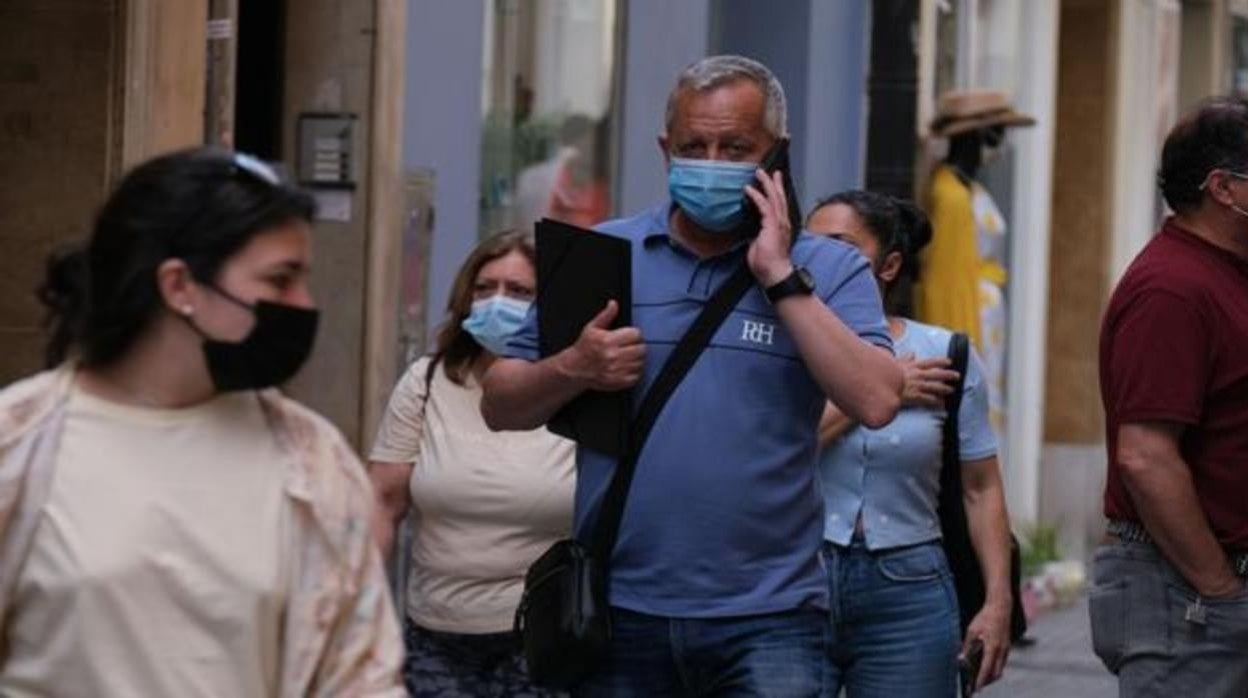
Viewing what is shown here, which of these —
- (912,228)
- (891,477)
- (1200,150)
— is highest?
(1200,150)

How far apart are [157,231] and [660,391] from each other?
6.31ft

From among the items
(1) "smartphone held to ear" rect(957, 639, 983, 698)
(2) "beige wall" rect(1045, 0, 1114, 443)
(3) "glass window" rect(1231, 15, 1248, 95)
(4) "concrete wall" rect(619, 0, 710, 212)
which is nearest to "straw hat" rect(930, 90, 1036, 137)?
(4) "concrete wall" rect(619, 0, 710, 212)

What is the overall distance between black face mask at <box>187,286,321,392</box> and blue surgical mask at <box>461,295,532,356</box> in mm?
3056

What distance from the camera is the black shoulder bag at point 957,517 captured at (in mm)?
7910

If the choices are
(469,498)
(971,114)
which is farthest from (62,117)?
(971,114)

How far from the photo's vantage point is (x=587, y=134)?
43.2 feet

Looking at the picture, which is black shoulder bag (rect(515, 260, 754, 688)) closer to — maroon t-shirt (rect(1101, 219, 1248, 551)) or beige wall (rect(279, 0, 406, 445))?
maroon t-shirt (rect(1101, 219, 1248, 551))

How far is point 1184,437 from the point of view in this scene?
23.2 feet

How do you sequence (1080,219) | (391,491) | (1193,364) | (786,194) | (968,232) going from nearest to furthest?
(786,194) < (1193,364) < (391,491) < (968,232) < (1080,219)

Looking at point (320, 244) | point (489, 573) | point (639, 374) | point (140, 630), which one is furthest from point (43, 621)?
point (320, 244)

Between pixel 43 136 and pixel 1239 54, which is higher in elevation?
pixel 1239 54

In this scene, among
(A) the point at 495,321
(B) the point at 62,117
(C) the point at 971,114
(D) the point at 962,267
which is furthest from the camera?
(C) the point at 971,114

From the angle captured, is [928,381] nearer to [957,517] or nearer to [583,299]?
[957,517]

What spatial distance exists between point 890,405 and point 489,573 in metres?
1.55
